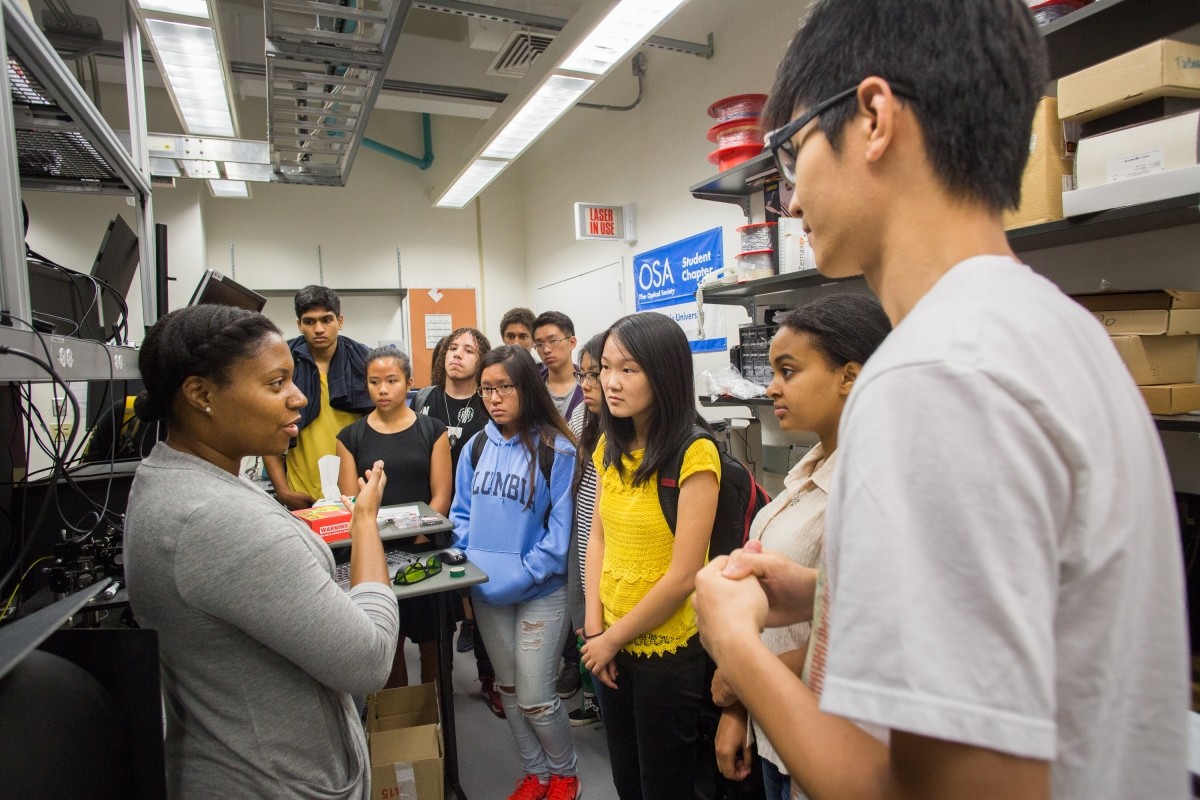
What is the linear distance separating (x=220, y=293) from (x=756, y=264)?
6.43 ft

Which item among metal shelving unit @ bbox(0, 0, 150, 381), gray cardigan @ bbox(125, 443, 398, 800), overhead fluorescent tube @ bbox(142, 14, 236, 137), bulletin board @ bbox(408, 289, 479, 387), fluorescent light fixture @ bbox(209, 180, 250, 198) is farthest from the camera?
bulletin board @ bbox(408, 289, 479, 387)

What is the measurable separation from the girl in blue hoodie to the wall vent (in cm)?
247

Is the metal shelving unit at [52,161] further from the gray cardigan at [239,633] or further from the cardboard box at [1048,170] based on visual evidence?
the cardboard box at [1048,170]

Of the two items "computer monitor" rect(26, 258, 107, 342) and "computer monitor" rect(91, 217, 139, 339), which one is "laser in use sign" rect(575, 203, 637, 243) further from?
"computer monitor" rect(26, 258, 107, 342)

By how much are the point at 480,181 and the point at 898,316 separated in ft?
15.0

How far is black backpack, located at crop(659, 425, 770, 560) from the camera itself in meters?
1.48

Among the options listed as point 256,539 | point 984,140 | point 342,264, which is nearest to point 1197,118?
point 984,140

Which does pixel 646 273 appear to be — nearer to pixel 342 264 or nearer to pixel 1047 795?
pixel 342 264

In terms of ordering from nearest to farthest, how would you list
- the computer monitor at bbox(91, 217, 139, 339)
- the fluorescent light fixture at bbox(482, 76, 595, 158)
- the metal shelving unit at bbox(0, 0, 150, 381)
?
the metal shelving unit at bbox(0, 0, 150, 381) → the computer monitor at bbox(91, 217, 139, 339) → the fluorescent light fixture at bbox(482, 76, 595, 158)

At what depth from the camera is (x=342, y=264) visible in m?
5.43

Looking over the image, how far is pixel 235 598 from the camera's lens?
881mm

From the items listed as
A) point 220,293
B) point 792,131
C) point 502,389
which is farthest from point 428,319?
point 792,131

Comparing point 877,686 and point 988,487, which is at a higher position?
point 988,487

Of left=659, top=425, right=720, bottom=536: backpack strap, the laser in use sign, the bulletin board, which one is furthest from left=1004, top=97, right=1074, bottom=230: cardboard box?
the bulletin board
